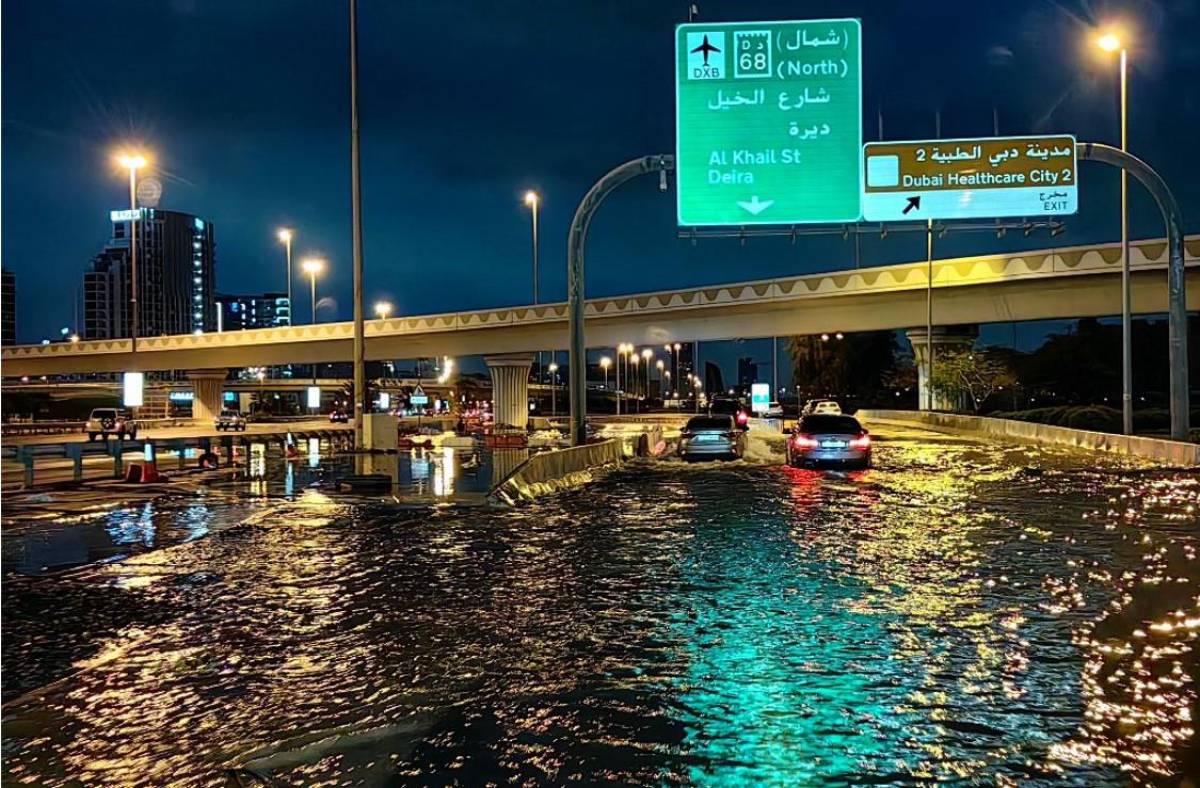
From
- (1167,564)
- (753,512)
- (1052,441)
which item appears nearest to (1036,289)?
(1052,441)

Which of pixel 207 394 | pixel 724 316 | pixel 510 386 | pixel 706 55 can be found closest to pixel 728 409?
pixel 724 316

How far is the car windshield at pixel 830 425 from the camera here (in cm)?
2973

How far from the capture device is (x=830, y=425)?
30.4 meters

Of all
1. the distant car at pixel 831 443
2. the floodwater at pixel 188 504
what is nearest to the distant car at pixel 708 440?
the distant car at pixel 831 443

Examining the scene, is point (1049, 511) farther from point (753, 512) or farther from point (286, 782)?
point (286, 782)

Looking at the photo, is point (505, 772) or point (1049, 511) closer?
point (505, 772)

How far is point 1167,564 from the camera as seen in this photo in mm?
12781

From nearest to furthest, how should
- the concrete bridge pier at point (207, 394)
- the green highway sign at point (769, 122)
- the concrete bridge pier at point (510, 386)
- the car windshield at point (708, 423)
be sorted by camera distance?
1. the green highway sign at point (769, 122)
2. the car windshield at point (708, 423)
3. the concrete bridge pier at point (510, 386)
4. the concrete bridge pier at point (207, 394)

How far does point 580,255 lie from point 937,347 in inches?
2011

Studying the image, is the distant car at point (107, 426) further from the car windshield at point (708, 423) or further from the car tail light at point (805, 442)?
the car tail light at point (805, 442)

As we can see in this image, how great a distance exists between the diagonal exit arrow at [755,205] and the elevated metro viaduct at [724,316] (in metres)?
25.8

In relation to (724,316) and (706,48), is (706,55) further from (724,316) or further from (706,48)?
(724,316)

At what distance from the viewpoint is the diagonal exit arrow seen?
82.3 feet

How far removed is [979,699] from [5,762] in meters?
6.11
